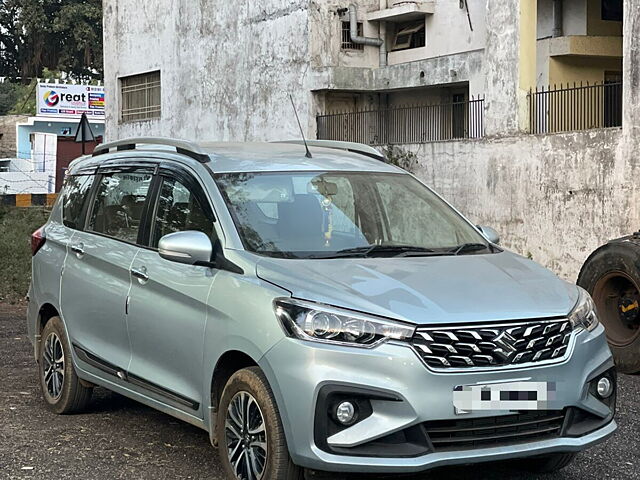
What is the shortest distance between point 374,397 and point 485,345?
0.56m

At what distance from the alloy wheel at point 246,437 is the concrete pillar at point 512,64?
40.1 feet

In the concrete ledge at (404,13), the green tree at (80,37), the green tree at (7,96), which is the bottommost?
the concrete ledge at (404,13)

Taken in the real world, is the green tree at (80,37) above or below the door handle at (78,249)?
above

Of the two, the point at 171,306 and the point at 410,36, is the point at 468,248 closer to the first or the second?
the point at 171,306

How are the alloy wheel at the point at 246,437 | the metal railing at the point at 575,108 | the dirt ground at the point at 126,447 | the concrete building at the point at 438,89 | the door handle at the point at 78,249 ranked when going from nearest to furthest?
the alloy wheel at the point at 246,437, the dirt ground at the point at 126,447, the door handle at the point at 78,249, the concrete building at the point at 438,89, the metal railing at the point at 575,108

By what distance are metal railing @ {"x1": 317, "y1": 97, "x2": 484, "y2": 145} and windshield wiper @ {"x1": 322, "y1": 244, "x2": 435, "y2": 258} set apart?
45.9 ft

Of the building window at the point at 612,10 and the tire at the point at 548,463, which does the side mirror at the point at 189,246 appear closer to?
the tire at the point at 548,463

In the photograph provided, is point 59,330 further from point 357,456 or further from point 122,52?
point 122,52

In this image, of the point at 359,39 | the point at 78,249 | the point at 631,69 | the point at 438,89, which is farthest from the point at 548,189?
the point at 78,249

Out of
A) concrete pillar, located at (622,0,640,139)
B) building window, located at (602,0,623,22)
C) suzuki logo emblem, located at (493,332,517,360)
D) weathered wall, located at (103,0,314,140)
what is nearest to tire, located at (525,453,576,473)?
suzuki logo emblem, located at (493,332,517,360)

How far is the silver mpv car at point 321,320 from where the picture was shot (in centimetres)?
464

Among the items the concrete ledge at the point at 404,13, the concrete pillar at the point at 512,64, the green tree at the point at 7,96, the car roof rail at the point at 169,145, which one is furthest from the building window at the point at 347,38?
the green tree at the point at 7,96

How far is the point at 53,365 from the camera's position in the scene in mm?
7359

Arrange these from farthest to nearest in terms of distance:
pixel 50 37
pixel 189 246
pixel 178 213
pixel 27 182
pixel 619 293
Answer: pixel 50 37 < pixel 27 182 < pixel 619 293 < pixel 178 213 < pixel 189 246
